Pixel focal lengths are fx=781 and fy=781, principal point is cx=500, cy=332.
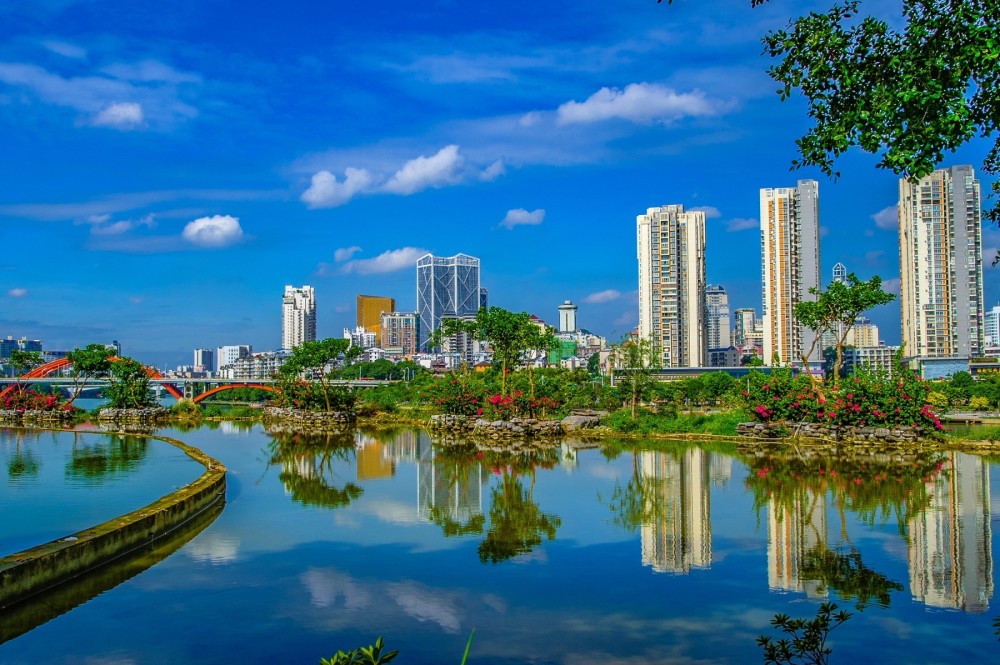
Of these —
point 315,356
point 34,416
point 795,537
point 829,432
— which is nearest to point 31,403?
point 34,416

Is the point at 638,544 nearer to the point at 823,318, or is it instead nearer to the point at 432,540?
the point at 432,540

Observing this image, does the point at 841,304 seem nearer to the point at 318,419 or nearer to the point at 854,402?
the point at 854,402

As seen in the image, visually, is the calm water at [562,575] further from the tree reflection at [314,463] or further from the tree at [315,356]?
the tree at [315,356]

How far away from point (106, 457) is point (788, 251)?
77088mm

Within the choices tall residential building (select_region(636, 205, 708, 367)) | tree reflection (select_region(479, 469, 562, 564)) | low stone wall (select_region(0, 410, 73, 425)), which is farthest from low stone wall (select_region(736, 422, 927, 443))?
tall residential building (select_region(636, 205, 708, 367))

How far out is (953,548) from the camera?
30.9 ft

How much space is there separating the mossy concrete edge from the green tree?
97.1ft

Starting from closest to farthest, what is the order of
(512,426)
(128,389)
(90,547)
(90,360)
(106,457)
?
(90,547) < (106,457) < (512,426) < (128,389) < (90,360)

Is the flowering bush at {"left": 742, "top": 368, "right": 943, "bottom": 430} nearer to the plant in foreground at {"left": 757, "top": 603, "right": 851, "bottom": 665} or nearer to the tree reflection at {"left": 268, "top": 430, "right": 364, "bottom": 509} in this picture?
the tree reflection at {"left": 268, "top": 430, "right": 364, "bottom": 509}

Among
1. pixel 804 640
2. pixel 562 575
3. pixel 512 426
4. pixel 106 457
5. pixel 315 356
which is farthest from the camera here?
pixel 315 356

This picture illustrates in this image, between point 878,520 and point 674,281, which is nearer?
point 878,520

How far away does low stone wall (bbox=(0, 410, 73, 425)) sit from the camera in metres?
36.6

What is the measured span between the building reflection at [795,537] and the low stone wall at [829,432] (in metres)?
8.49

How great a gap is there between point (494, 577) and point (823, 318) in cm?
1933
